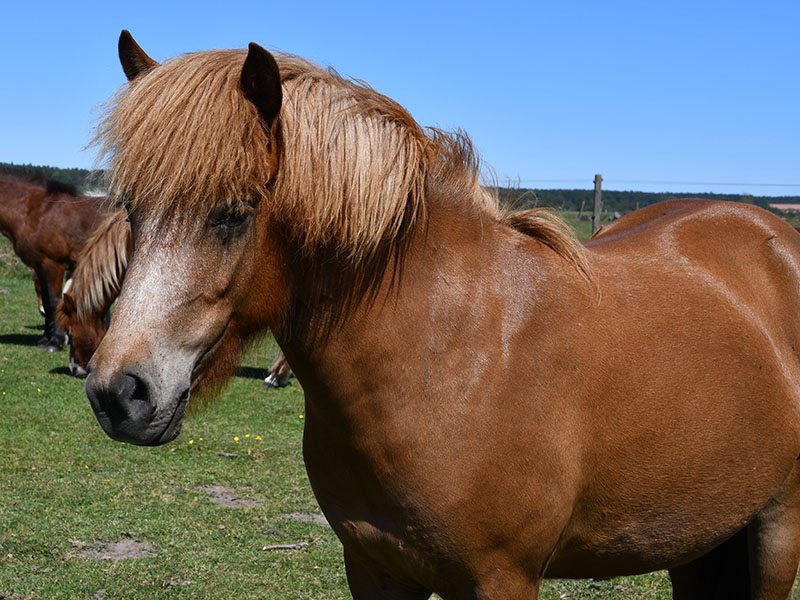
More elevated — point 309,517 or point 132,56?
point 132,56

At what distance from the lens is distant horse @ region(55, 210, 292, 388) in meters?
7.54

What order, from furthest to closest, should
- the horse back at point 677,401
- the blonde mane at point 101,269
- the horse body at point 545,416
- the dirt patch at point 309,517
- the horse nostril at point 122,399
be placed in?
the blonde mane at point 101,269 < the dirt patch at point 309,517 < the horse back at point 677,401 < the horse body at point 545,416 < the horse nostril at point 122,399

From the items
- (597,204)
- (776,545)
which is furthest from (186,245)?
(597,204)

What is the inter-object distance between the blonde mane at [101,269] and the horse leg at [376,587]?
18.8ft

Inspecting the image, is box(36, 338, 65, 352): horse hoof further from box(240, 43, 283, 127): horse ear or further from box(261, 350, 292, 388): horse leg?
box(240, 43, 283, 127): horse ear

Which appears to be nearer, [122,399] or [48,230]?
[122,399]

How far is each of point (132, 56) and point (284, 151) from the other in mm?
553

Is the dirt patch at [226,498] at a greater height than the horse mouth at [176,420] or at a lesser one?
lesser

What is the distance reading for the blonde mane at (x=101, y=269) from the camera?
7512mm

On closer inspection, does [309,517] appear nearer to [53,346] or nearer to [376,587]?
[376,587]

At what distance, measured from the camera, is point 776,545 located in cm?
262

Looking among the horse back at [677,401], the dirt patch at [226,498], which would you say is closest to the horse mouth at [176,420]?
the horse back at [677,401]

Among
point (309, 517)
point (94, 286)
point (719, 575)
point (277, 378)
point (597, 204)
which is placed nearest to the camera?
point (719, 575)

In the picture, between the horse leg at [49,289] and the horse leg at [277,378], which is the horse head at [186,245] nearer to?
the horse leg at [277,378]
